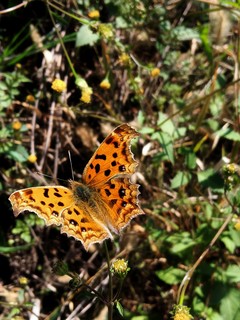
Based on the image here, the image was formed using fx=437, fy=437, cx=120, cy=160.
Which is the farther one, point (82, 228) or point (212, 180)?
point (212, 180)

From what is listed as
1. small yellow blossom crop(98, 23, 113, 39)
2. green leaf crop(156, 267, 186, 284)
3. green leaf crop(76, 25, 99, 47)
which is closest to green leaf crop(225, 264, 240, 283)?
→ green leaf crop(156, 267, 186, 284)

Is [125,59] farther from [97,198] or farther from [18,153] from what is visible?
[97,198]

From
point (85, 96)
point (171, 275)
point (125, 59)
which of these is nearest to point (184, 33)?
point (125, 59)

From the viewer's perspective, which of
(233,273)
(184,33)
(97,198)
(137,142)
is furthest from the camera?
(184,33)

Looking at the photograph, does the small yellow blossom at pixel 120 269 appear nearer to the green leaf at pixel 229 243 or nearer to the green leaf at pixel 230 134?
the green leaf at pixel 229 243

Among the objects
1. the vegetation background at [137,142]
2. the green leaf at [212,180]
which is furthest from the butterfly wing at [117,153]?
the green leaf at [212,180]

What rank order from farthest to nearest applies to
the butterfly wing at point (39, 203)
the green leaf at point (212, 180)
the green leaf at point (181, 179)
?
1. the green leaf at point (181, 179)
2. the green leaf at point (212, 180)
3. the butterfly wing at point (39, 203)

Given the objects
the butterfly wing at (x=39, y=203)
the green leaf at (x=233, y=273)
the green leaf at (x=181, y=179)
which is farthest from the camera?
the green leaf at (x=181, y=179)
